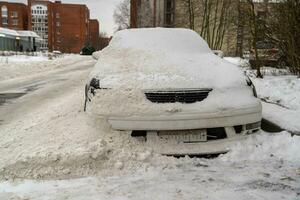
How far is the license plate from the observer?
4.65 meters

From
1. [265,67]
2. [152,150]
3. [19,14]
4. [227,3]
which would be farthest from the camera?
[19,14]

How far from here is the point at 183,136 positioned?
4.67 meters

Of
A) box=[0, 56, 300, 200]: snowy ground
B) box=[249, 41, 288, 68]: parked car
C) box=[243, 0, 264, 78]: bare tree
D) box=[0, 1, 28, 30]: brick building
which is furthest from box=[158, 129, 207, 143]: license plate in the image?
box=[0, 1, 28, 30]: brick building

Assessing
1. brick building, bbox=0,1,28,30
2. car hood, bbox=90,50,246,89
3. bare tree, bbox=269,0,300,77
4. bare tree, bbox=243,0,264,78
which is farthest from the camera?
brick building, bbox=0,1,28,30

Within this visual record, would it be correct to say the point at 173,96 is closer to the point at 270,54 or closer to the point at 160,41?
the point at 160,41

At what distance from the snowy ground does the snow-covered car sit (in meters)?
0.19

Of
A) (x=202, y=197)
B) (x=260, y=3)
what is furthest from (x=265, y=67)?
(x=202, y=197)

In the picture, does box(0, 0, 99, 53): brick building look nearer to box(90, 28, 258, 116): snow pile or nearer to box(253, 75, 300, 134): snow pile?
box(253, 75, 300, 134): snow pile

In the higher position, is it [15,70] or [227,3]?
[227,3]

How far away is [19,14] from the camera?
108m

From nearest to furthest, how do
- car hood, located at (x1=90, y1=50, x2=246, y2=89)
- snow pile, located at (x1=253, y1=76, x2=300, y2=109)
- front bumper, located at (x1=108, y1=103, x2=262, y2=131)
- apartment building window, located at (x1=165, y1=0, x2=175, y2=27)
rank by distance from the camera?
front bumper, located at (x1=108, y1=103, x2=262, y2=131) < car hood, located at (x1=90, y1=50, x2=246, y2=89) < snow pile, located at (x1=253, y1=76, x2=300, y2=109) < apartment building window, located at (x1=165, y1=0, x2=175, y2=27)

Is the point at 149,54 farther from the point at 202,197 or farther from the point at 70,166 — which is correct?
the point at 202,197

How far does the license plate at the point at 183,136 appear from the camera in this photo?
183 inches

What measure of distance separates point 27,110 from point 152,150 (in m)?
4.38
